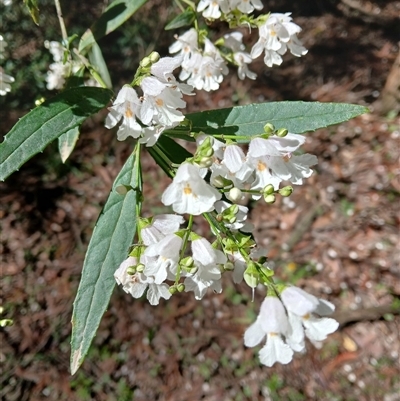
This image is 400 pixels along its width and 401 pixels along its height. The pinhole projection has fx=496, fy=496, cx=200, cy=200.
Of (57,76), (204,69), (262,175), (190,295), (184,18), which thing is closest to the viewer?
(262,175)

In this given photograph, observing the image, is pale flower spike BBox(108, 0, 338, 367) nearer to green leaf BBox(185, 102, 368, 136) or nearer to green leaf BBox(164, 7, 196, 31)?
green leaf BBox(185, 102, 368, 136)

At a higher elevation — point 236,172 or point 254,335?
point 236,172

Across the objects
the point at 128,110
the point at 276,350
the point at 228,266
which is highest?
the point at 128,110

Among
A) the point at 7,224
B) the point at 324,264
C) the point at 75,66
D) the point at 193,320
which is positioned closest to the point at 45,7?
the point at 7,224

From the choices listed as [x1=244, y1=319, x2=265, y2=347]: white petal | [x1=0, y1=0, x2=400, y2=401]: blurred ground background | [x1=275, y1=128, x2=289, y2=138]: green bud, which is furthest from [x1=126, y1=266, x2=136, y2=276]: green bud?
[x1=0, y1=0, x2=400, y2=401]: blurred ground background

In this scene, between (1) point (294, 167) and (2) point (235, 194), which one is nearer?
(2) point (235, 194)

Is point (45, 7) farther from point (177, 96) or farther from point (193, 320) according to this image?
point (177, 96)

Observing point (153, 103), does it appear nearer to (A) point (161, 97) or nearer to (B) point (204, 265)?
(A) point (161, 97)

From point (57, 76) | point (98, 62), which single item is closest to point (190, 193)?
point (98, 62)

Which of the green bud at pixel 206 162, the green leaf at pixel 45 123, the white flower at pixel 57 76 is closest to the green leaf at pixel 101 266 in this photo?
the green leaf at pixel 45 123

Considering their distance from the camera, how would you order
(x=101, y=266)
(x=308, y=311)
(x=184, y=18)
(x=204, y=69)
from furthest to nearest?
(x=184, y=18), (x=204, y=69), (x=101, y=266), (x=308, y=311)
